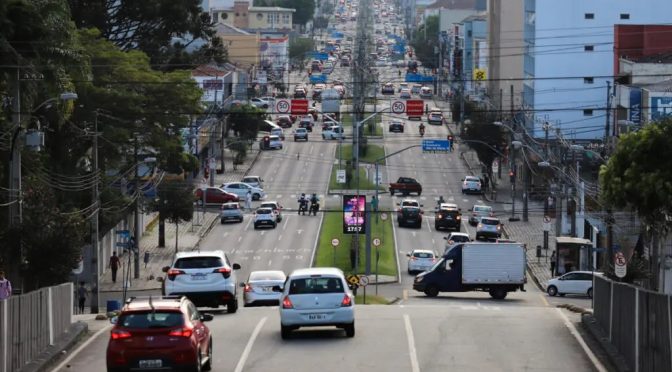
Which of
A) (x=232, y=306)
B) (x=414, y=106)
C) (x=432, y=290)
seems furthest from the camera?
(x=414, y=106)

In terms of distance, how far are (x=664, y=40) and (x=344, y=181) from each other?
25.3 meters

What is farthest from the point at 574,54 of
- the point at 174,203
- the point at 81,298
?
the point at 81,298

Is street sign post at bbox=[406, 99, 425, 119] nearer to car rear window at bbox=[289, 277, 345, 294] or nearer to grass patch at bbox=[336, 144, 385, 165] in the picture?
grass patch at bbox=[336, 144, 385, 165]

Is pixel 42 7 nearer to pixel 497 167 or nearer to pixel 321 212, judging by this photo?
pixel 321 212

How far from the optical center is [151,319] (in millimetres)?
25047

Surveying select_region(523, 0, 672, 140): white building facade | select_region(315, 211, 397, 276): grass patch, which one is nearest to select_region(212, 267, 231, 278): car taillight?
select_region(315, 211, 397, 276): grass patch

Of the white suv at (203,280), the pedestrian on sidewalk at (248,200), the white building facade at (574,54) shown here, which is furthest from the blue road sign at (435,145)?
the white suv at (203,280)

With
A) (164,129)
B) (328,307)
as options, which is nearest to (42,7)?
(328,307)

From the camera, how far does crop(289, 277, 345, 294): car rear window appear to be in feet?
103

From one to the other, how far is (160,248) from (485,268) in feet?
98.9

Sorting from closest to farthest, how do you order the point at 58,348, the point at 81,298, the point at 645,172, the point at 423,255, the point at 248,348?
1. the point at 58,348
2. the point at 248,348
3. the point at 645,172
4. the point at 81,298
5. the point at 423,255

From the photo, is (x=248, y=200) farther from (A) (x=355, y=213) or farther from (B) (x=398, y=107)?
(B) (x=398, y=107)

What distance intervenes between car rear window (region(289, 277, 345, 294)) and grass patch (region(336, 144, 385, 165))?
8441cm

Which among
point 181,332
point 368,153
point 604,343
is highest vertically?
point 181,332
